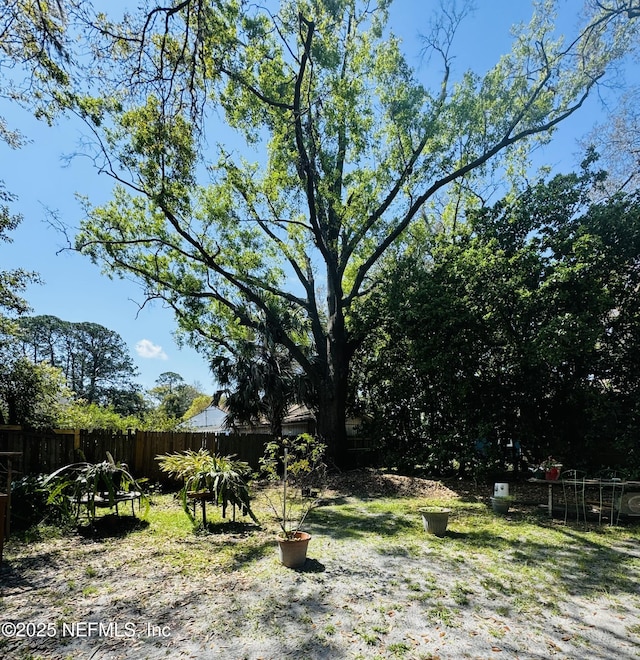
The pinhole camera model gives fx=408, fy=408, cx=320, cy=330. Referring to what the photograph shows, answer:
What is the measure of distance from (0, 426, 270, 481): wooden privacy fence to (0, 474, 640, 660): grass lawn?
2.61 meters

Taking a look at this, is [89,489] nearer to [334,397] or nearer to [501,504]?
[501,504]

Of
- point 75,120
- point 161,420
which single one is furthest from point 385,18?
point 161,420

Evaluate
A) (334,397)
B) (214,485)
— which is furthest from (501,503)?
(334,397)

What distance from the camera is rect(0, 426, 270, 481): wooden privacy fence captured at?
777 cm

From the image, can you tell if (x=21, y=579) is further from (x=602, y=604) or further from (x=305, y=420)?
(x=305, y=420)

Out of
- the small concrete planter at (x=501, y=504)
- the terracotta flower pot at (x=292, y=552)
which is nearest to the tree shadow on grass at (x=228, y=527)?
the terracotta flower pot at (x=292, y=552)

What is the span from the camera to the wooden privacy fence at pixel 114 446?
25.5 feet

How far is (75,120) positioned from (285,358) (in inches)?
364

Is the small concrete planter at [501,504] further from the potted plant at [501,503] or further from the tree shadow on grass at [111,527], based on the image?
the tree shadow on grass at [111,527]

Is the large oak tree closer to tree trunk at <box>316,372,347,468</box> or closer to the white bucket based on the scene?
tree trunk at <box>316,372,347,468</box>

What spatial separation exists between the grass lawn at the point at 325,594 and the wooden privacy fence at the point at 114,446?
2.61 m

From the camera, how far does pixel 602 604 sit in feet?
12.6

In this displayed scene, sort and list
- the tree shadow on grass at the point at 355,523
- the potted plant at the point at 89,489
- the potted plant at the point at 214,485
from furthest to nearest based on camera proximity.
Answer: the potted plant at the point at 214,485, the tree shadow on grass at the point at 355,523, the potted plant at the point at 89,489

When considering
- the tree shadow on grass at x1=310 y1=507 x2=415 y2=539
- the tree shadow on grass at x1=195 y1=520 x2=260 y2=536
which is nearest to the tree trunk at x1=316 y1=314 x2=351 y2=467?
the tree shadow on grass at x1=310 y1=507 x2=415 y2=539
